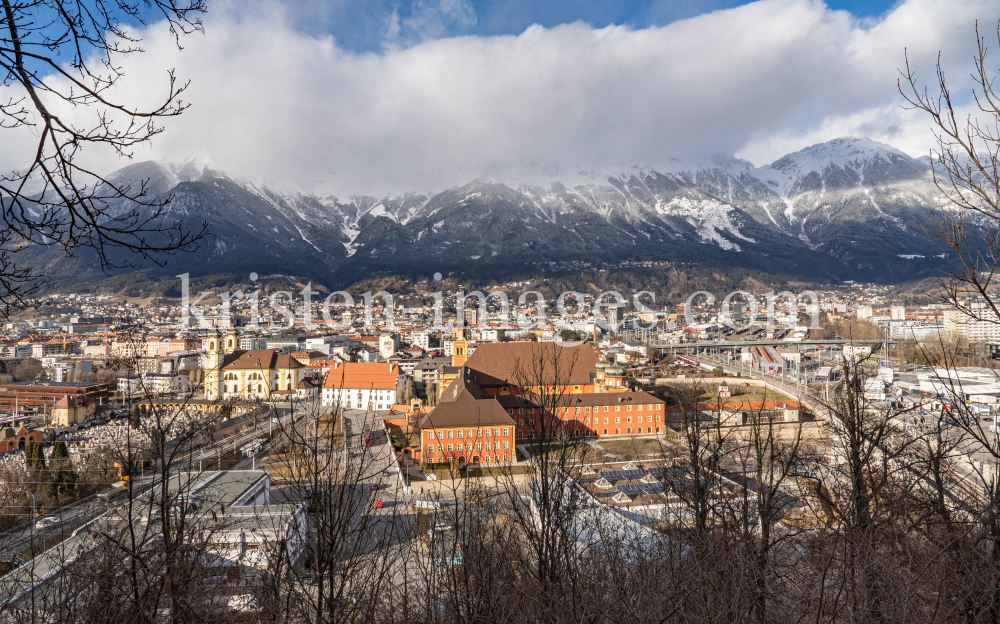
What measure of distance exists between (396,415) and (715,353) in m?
30.3

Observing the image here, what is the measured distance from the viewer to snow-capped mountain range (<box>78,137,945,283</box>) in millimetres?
120938

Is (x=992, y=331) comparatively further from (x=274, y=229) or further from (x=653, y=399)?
(x=274, y=229)

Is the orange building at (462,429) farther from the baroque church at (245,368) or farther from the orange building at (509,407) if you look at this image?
the baroque church at (245,368)

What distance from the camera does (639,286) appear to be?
98.9 m

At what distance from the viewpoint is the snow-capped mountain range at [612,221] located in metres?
121

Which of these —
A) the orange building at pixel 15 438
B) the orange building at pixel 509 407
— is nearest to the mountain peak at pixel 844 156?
the orange building at pixel 509 407

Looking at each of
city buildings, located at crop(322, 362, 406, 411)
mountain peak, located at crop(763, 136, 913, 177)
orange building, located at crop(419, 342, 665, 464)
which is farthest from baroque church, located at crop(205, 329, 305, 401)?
mountain peak, located at crop(763, 136, 913, 177)

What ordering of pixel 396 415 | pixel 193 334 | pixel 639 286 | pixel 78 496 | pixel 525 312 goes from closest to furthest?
pixel 78 496 → pixel 396 415 → pixel 193 334 → pixel 525 312 → pixel 639 286

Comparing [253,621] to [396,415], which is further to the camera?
[396,415]

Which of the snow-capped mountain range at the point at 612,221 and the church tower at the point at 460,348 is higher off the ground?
the snow-capped mountain range at the point at 612,221

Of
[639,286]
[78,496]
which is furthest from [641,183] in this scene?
[78,496]

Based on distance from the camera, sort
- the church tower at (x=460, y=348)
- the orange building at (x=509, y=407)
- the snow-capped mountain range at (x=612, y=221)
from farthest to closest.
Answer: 1. the snow-capped mountain range at (x=612, y=221)
2. the church tower at (x=460, y=348)
3. the orange building at (x=509, y=407)

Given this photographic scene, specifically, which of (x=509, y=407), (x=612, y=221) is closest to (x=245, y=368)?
(x=509, y=407)

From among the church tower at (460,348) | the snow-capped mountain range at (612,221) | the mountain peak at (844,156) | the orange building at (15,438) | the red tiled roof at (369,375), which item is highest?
the mountain peak at (844,156)
